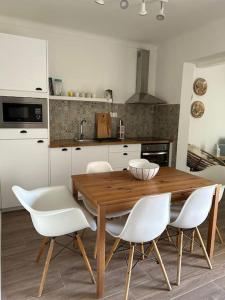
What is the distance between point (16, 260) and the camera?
2180 mm

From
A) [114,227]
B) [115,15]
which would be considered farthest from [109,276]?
[115,15]

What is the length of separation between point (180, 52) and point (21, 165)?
9.92 feet

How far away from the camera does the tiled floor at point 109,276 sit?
1789mm

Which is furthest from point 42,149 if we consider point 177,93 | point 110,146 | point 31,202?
point 177,93

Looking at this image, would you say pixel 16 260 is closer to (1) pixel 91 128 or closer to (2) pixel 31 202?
(2) pixel 31 202

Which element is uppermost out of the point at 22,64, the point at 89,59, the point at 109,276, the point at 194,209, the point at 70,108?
the point at 89,59

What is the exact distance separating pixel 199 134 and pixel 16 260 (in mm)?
4513

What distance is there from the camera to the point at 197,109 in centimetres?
516

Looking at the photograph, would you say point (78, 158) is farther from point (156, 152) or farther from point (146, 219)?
point (146, 219)

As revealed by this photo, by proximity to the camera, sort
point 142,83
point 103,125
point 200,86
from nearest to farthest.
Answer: point 103,125 < point 142,83 < point 200,86

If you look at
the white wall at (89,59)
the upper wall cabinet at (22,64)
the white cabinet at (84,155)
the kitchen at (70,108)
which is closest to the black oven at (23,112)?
the kitchen at (70,108)

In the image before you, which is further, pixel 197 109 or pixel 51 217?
pixel 197 109

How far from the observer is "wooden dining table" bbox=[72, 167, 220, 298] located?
5.47 ft

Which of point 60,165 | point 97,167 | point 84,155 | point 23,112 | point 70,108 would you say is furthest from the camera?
point 70,108
